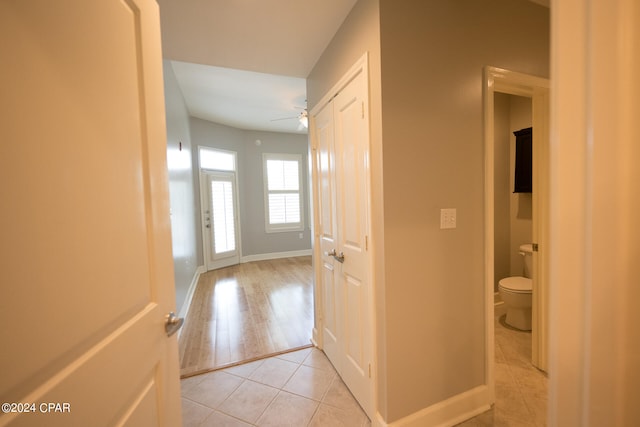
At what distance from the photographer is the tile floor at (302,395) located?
154cm

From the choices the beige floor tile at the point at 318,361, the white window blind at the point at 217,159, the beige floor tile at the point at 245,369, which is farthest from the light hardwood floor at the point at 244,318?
the white window blind at the point at 217,159

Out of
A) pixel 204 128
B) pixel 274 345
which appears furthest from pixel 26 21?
pixel 204 128

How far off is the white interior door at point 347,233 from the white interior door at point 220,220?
3.57m

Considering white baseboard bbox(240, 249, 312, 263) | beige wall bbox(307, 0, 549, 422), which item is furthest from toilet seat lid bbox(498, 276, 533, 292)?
white baseboard bbox(240, 249, 312, 263)

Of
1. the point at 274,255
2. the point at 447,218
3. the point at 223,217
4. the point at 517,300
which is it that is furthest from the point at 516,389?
the point at 223,217

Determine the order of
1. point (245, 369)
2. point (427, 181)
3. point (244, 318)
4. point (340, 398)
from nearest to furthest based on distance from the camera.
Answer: point (427, 181) < point (340, 398) < point (245, 369) < point (244, 318)

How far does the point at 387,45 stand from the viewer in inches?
49.7

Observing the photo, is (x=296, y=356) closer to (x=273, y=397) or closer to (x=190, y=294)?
(x=273, y=397)

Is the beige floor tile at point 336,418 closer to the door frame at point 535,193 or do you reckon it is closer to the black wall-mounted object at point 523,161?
the door frame at point 535,193

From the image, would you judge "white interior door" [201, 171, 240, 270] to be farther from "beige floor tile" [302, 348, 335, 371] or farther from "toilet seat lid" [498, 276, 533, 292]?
"toilet seat lid" [498, 276, 533, 292]

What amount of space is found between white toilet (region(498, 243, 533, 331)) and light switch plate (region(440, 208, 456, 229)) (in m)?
1.52

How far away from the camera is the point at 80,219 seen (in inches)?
21.9

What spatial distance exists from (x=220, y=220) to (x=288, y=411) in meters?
4.22

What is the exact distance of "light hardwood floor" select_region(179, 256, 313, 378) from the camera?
7.52 ft
